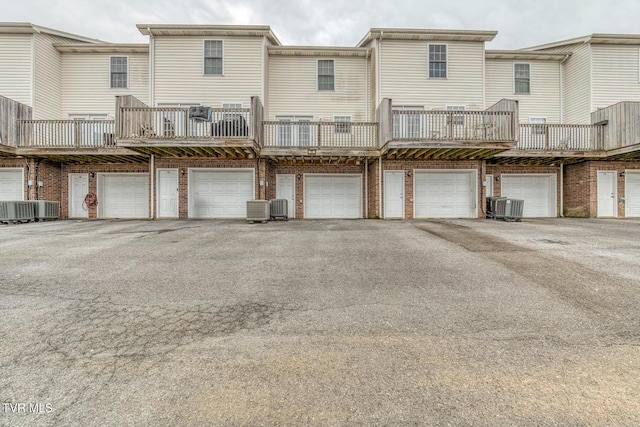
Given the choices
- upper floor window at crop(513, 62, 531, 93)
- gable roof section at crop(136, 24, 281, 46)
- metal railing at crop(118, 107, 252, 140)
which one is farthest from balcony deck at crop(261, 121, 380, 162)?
upper floor window at crop(513, 62, 531, 93)

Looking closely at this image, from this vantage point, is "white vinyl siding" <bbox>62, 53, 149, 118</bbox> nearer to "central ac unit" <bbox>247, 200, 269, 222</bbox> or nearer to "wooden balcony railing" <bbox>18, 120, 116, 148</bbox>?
"wooden balcony railing" <bbox>18, 120, 116, 148</bbox>

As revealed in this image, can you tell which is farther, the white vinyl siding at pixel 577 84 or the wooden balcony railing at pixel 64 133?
the white vinyl siding at pixel 577 84

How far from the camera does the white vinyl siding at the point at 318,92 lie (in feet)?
46.0

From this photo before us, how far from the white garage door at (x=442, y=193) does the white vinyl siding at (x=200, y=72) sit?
28.0 feet

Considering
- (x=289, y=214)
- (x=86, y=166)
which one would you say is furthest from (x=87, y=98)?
(x=289, y=214)

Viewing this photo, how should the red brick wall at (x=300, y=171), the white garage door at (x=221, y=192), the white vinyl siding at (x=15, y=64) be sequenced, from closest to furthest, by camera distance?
the white vinyl siding at (x=15, y=64) → the white garage door at (x=221, y=192) → the red brick wall at (x=300, y=171)

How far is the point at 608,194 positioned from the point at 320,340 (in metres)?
17.2

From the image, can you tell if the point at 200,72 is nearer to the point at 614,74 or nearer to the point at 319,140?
the point at 319,140

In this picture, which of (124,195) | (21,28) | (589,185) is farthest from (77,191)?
(589,185)

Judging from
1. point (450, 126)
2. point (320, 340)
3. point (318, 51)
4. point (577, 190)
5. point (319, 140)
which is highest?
point (318, 51)

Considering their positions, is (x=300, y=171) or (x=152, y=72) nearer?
(x=152, y=72)

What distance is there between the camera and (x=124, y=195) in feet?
45.8

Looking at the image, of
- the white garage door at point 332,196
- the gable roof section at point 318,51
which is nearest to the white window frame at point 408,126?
the white garage door at point 332,196

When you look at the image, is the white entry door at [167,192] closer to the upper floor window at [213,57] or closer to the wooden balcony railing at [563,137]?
the upper floor window at [213,57]
